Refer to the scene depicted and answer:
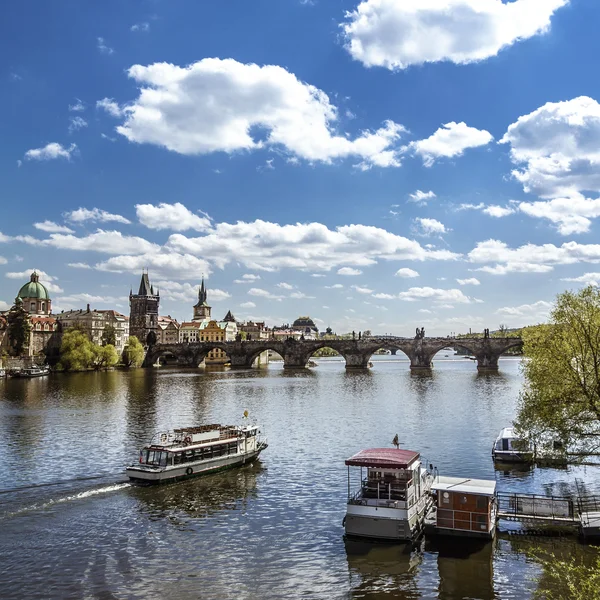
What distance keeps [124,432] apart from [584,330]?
4389 cm

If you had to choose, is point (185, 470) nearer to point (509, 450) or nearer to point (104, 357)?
point (509, 450)

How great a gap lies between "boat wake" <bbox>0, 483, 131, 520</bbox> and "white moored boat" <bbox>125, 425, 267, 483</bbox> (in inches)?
49.1

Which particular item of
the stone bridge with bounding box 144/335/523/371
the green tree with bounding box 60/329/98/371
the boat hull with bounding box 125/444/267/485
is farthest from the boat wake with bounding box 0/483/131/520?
the stone bridge with bounding box 144/335/523/371

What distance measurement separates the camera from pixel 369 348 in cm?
17988

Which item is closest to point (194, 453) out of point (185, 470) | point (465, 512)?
point (185, 470)

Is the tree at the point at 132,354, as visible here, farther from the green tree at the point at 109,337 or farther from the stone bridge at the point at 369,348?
the stone bridge at the point at 369,348

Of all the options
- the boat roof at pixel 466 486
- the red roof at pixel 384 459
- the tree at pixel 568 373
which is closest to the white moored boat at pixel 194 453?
the red roof at pixel 384 459

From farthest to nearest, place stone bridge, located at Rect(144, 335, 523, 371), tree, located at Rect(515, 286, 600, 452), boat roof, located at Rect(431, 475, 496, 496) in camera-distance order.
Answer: stone bridge, located at Rect(144, 335, 523, 371) → tree, located at Rect(515, 286, 600, 452) → boat roof, located at Rect(431, 475, 496, 496)

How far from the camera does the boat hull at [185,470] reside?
4119 cm

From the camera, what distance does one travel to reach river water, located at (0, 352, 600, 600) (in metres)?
26.1

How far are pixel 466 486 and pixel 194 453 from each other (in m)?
20.4

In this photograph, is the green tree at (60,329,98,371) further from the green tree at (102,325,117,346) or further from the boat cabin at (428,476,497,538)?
the boat cabin at (428,476,497,538)

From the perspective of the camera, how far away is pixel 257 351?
196m

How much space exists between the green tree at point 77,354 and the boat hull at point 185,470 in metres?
123
